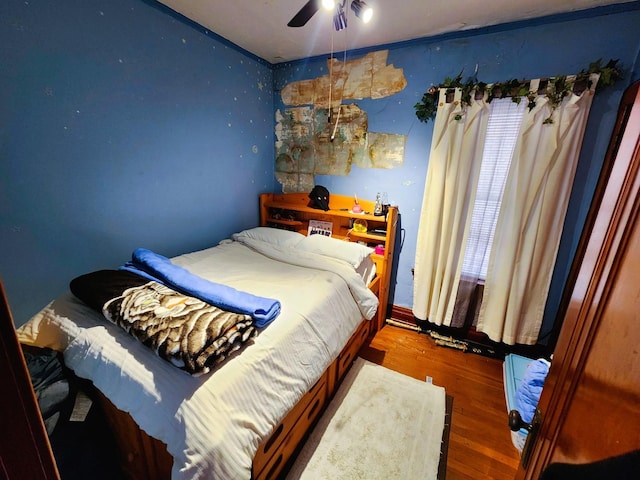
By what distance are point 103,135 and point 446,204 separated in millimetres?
2432

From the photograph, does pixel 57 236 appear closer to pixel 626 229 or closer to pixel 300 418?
pixel 300 418

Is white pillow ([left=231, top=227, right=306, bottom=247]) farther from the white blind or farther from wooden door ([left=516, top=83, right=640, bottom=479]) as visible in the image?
wooden door ([left=516, top=83, right=640, bottom=479])

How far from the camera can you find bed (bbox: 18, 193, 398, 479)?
3.05 feet

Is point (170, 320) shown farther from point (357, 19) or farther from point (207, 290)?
point (357, 19)

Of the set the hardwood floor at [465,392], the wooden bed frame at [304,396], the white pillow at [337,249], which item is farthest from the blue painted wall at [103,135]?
the hardwood floor at [465,392]

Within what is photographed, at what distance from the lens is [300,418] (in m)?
1.42

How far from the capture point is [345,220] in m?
2.70

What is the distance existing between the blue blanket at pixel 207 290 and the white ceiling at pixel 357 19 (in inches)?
67.8

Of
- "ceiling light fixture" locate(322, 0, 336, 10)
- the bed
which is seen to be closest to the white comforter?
the bed

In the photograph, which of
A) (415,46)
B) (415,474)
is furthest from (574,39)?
(415,474)

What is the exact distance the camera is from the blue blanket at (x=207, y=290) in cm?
126

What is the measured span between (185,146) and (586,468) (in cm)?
252

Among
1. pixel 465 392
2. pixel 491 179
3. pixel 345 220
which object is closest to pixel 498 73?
pixel 491 179

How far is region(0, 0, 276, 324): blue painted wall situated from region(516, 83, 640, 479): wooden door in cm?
230
